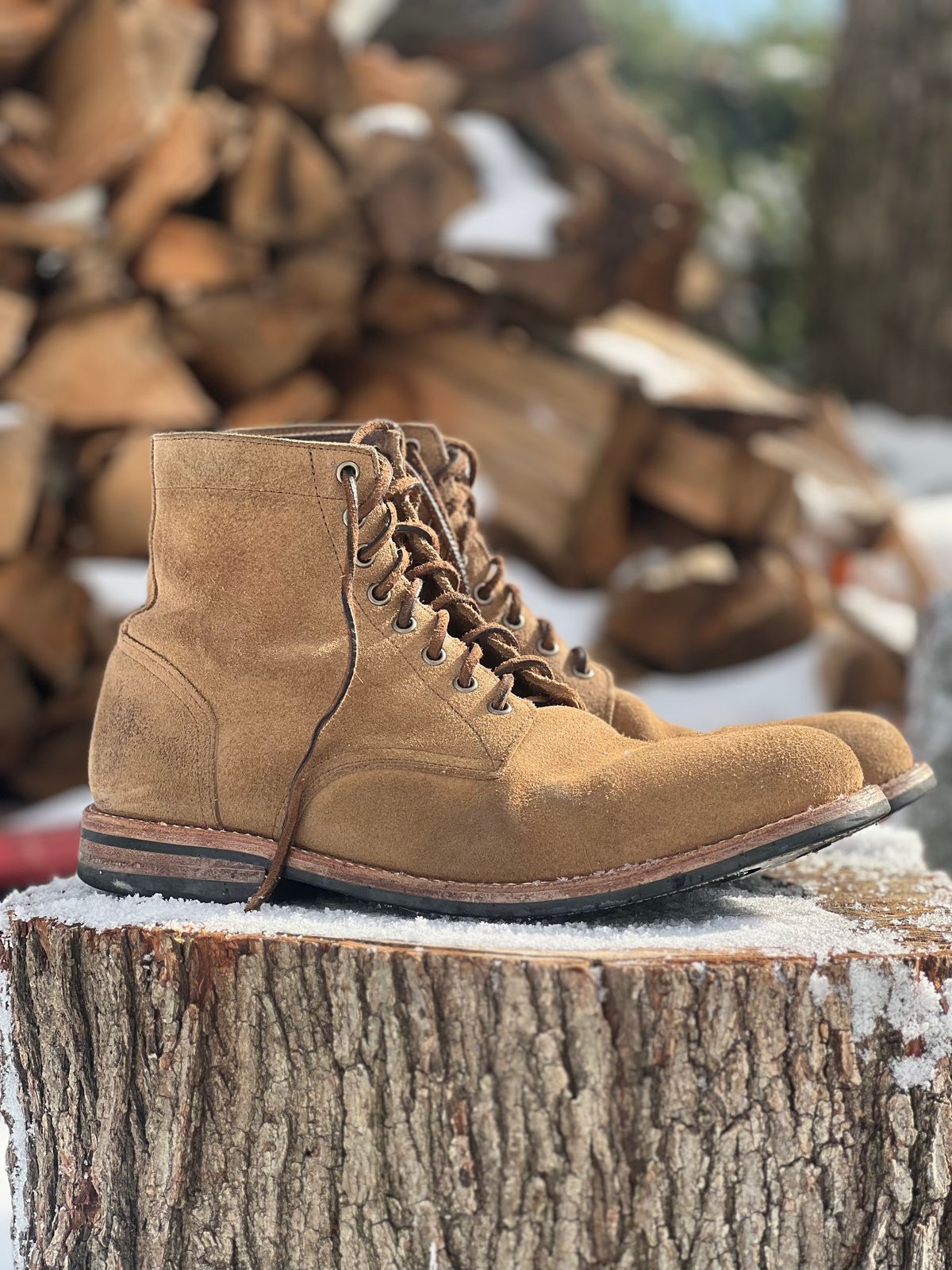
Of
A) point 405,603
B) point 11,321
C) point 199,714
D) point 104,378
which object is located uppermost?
point 405,603

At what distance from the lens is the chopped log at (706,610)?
3.40 metres

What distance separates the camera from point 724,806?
1.11 metres

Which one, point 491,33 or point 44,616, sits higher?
point 491,33

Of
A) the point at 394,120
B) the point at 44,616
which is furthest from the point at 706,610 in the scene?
the point at 44,616

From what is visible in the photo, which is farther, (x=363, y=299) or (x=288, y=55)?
(x=363, y=299)

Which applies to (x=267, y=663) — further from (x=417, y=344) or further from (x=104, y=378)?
(x=417, y=344)

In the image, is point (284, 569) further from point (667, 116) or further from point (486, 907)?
point (667, 116)

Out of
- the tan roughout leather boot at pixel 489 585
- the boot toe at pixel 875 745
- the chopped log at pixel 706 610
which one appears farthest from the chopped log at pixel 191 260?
the boot toe at pixel 875 745

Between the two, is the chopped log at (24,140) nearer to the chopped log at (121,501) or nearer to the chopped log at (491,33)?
the chopped log at (121,501)

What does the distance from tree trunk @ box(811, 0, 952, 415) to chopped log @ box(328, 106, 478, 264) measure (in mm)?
→ 2144

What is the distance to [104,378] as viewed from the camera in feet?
8.91

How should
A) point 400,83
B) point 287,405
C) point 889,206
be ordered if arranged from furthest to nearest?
point 889,206 → point 400,83 → point 287,405

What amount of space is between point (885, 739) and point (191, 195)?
6.90ft

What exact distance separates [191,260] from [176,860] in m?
1.91
